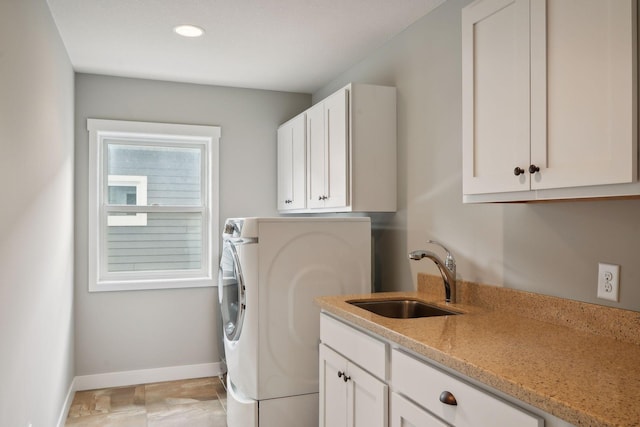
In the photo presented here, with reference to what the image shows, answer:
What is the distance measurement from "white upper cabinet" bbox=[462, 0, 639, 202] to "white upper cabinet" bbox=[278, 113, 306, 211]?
6.36 ft

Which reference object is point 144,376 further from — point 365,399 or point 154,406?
point 365,399

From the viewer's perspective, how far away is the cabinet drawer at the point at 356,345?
1.86m

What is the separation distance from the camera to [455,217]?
2521 mm

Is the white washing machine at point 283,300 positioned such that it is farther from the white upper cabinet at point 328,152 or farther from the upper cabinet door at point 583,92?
the upper cabinet door at point 583,92

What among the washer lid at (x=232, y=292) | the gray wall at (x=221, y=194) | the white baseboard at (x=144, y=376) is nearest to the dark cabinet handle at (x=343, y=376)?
the washer lid at (x=232, y=292)

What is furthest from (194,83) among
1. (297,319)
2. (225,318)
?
(297,319)

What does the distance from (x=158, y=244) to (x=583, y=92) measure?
352 cm

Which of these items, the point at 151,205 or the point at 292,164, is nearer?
the point at 292,164

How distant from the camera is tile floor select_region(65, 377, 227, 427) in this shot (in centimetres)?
322

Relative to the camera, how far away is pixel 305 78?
401 centimetres

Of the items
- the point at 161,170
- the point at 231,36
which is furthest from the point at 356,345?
the point at 161,170

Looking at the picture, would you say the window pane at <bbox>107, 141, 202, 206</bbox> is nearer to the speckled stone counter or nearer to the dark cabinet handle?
the speckled stone counter

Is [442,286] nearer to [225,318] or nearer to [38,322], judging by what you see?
[225,318]

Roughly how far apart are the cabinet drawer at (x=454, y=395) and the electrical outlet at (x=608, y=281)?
680 mm
